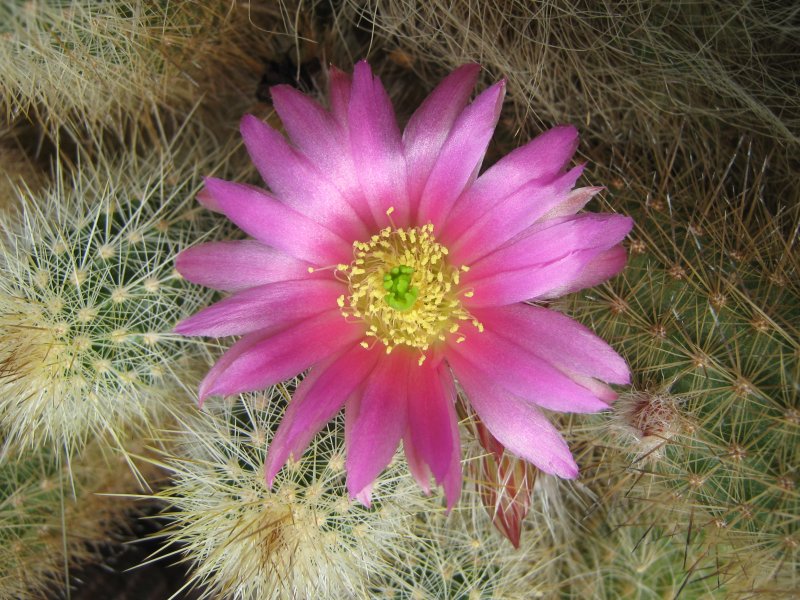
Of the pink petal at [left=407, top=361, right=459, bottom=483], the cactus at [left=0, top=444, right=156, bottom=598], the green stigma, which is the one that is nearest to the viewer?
the pink petal at [left=407, top=361, right=459, bottom=483]

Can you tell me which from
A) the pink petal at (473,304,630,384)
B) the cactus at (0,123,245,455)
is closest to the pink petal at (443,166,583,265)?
the pink petal at (473,304,630,384)

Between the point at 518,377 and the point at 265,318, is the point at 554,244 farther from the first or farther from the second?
the point at 265,318

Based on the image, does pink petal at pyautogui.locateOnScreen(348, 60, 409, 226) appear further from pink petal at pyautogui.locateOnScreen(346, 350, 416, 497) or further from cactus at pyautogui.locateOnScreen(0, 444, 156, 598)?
cactus at pyautogui.locateOnScreen(0, 444, 156, 598)

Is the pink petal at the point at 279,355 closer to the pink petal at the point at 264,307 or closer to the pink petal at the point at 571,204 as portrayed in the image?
the pink petal at the point at 264,307

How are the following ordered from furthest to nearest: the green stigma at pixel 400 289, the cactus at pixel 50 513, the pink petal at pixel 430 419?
1. the cactus at pixel 50 513
2. the green stigma at pixel 400 289
3. the pink petal at pixel 430 419

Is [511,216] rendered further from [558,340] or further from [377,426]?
[377,426]

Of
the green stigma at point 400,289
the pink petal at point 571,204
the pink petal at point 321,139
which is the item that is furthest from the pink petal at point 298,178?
the pink petal at point 571,204

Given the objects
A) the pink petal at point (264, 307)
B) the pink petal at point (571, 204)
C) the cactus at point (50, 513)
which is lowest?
the cactus at point (50, 513)
